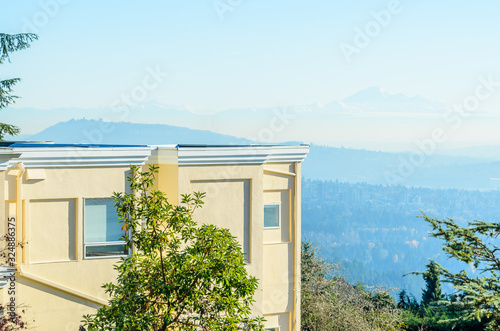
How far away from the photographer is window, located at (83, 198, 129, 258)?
11922mm

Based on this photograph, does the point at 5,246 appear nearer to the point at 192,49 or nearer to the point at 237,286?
the point at 237,286

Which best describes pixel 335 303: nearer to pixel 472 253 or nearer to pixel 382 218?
pixel 472 253

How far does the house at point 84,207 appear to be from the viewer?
11117 mm

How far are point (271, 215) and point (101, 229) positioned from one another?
4.38m

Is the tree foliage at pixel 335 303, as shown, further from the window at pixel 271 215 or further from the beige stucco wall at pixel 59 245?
the beige stucco wall at pixel 59 245

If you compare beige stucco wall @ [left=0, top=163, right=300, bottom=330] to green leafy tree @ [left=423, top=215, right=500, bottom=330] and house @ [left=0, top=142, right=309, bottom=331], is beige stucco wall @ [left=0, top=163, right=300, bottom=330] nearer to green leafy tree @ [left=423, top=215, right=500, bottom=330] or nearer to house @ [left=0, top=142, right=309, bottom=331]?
house @ [left=0, top=142, right=309, bottom=331]

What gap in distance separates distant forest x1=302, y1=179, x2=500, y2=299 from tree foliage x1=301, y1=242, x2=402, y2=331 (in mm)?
46658

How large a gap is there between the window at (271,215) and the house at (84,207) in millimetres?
1025

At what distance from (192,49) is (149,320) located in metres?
41.5

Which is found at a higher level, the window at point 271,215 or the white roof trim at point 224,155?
the white roof trim at point 224,155

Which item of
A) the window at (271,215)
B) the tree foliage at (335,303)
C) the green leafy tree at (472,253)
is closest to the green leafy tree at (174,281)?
the window at (271,215)

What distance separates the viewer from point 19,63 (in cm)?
2372

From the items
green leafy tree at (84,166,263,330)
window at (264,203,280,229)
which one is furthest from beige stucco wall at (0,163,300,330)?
green leafy tree at (84,166,263,330)

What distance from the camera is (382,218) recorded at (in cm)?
7694
